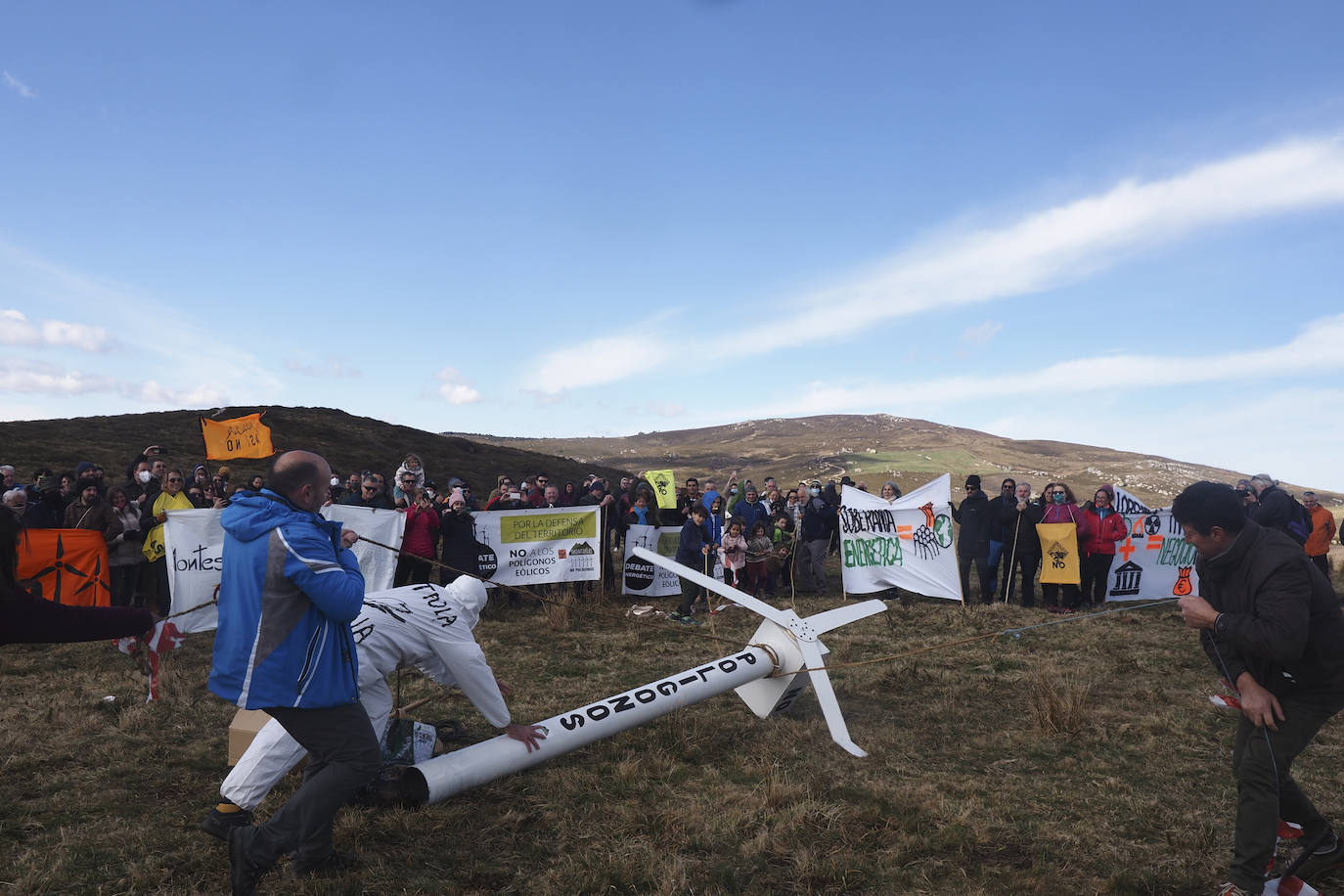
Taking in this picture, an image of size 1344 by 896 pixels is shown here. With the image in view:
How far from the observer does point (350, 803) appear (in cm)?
487

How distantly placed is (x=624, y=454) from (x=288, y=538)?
96.9 m

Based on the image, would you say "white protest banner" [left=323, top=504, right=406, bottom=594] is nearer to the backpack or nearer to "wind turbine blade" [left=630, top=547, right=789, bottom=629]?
"wind turbine blade" [left=630, top=547, right=789, bottom=629]

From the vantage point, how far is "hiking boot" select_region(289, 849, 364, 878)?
3896mm

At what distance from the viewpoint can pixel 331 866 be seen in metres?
4.07

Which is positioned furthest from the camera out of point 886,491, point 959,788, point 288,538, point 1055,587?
point 886,491

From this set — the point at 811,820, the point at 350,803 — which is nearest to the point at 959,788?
the point at 811,820

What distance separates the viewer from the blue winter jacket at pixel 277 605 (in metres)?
3.37

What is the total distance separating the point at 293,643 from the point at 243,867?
1.09 m

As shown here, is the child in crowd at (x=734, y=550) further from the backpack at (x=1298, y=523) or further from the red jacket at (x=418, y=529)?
the backpack at (x=1298, y=523)

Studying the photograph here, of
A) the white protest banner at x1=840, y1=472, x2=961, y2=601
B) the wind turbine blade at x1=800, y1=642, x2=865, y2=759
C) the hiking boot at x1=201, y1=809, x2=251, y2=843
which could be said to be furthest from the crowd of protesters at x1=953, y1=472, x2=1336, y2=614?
the hiking boot at x1=201, y1=809, x2=251, y2=843

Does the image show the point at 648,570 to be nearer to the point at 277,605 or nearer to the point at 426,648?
the point at 426,648

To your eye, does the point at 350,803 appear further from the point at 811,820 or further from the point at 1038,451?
the point at 1038,451

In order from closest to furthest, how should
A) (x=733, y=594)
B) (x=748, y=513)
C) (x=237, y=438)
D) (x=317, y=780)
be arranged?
(x=317, y=780) → (x=733, y=594) → (x=748, y=513) → (x=237, y=438)

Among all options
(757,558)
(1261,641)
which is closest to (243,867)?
(1261,641)
